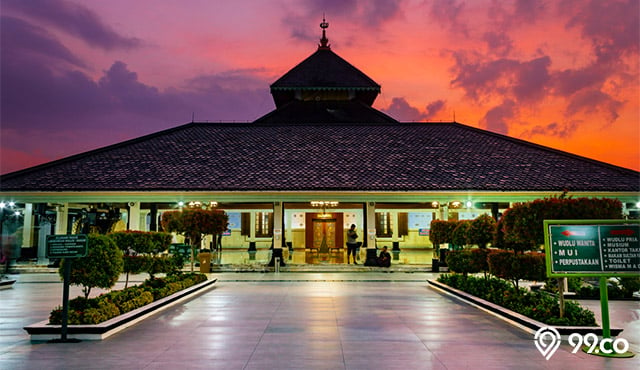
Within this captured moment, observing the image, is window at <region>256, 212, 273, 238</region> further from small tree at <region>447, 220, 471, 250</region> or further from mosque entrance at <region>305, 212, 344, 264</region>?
small tree at <region>447, 220, 471, 250</region>

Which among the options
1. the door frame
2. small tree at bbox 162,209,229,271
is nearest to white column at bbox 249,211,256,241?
the door frame

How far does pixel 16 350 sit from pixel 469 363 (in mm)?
6622

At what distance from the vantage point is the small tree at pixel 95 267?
8.62 metres

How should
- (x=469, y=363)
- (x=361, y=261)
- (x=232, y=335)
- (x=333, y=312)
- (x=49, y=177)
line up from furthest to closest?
(x=361, y=261), (x=49, y=177), (x=333, y=312), (x=232, y=335), (x=469, y=363)

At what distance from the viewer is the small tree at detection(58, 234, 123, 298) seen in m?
8.62

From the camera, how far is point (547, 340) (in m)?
7.69

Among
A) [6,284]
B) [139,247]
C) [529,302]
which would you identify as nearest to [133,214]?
[6,284]

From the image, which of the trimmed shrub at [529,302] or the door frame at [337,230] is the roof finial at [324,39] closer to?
the door frame at [337,230]

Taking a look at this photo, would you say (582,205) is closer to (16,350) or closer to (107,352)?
(107,352)

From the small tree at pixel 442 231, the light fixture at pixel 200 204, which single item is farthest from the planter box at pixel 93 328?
the light fixture at pixel 200 204

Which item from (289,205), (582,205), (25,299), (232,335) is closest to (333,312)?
(232,335)

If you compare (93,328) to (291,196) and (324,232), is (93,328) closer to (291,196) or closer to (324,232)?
(291,196)

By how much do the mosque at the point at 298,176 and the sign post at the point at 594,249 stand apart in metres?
11.9

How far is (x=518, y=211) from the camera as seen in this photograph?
355 inches
